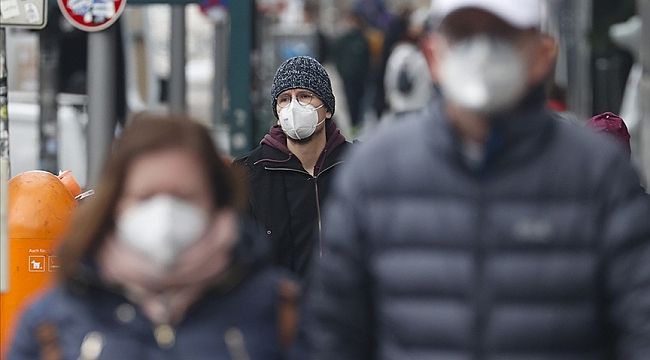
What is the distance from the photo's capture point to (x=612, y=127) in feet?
23.6

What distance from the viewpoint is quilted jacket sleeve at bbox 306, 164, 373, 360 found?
335 centimetres

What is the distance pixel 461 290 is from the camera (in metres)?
3.27

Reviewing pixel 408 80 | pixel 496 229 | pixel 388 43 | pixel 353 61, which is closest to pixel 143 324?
pixel 496 229

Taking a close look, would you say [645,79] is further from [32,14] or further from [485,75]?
[485,75]

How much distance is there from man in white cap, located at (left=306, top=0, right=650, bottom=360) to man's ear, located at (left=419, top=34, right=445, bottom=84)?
13 millimetres

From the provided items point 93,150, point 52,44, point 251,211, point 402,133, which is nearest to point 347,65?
point 52,44

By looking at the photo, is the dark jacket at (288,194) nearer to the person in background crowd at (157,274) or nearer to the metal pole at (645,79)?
the person in background crowd at (157,274)

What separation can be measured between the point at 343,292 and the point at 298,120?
344 cm

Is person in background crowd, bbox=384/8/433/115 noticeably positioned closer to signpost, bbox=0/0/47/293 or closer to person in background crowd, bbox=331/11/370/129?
person in background crowd, bbox=331/11/370/129

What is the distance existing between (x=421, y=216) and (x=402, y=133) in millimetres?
228

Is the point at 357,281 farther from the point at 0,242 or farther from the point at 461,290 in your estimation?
the point at 0,242

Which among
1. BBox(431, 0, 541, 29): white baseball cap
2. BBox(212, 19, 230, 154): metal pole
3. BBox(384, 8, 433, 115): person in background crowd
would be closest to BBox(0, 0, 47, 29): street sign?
BBox(431, 0, 541, 29): white baseball cap

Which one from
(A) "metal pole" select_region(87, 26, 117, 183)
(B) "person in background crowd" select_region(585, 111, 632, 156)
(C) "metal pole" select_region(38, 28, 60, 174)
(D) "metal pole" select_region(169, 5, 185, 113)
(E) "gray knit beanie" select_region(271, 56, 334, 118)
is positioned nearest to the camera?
(E) "gray knit beanie" select_region(271, 56, 334, 118)

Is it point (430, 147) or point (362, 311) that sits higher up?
point (430, 147)
